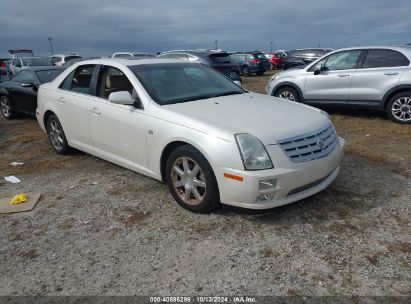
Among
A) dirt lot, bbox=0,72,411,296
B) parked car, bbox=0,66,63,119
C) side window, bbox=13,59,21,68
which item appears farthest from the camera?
side window, bbox=13,59,21,68

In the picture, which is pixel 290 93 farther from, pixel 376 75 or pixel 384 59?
pixel 384 59

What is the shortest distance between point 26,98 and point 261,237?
7600mm

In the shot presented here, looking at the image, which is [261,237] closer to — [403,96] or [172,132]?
[172,132]

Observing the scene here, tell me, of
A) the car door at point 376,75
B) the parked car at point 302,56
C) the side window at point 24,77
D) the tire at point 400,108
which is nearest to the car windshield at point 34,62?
the side window at point 24,77

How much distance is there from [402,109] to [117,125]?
238 inches

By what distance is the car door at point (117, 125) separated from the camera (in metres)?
4.30

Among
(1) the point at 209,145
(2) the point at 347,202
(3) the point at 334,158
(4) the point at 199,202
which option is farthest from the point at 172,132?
(2) the point at 347,202

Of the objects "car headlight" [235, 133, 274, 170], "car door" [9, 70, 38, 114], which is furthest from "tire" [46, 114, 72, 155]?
"car headlight" [235, 133, 274, 170]

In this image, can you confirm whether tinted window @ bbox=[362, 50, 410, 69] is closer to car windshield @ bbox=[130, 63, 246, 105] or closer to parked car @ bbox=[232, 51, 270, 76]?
car windshield @ bbox=[130, 63, 246, 105]

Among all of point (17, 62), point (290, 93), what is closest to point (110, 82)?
point (290, 93)

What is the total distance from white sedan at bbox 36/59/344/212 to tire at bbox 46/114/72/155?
1.42 feet

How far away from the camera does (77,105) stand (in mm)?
5270

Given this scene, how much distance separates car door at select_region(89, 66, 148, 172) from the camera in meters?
4.30

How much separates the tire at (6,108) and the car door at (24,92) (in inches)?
11.3
